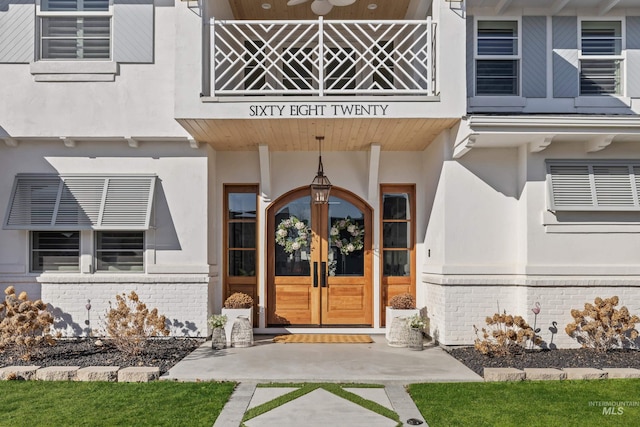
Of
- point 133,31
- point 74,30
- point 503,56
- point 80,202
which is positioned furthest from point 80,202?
point 503,56

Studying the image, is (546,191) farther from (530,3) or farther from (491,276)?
(530,3)

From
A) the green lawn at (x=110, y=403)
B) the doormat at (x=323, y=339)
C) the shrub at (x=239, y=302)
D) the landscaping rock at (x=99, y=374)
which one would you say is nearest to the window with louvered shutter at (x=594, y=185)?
the doormat at (x=323, y=339)

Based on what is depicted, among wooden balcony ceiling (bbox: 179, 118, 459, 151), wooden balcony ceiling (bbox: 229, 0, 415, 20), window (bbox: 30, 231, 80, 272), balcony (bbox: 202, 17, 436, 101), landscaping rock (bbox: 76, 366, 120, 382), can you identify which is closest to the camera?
landscaping rock (bbox: 76, 366, 120, 382)

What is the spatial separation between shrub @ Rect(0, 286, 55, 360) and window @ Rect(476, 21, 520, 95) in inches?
301

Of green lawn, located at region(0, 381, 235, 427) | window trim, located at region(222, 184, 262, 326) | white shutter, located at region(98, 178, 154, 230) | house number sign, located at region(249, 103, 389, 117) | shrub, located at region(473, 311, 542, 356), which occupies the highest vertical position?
house number sign, located at region(249, 103, 389, 117)

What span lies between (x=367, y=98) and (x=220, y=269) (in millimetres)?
4179

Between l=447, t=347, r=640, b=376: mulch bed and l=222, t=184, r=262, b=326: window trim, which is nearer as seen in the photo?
l=447, t=347, r=640, b=376: mulch bed

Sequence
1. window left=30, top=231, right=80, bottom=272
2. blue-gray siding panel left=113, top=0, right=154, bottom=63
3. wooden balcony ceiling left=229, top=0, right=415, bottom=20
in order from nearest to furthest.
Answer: blue-gray siding panel left=113, top=0, right=154, bottom=63 < window left=30, top=231, right=80, bottom=272 < wooden balcony ceiling left=229, top=0, right=415, bottom=20

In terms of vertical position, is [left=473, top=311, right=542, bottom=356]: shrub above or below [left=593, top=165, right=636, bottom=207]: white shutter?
below

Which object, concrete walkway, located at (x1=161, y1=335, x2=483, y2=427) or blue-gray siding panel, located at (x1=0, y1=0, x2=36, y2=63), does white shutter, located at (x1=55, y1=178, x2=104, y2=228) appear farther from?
concrete walkway, located at (x1=161, y1=335, x2=483, y2=427)

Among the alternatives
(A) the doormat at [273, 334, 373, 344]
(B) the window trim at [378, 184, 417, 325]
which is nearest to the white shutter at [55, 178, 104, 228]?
(A) the doormat at [273, 334, 373, 344]

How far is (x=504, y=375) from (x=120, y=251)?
631 cm

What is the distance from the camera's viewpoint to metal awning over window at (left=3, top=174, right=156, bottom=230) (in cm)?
870

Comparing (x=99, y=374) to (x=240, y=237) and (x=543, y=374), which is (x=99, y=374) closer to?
(x=240, y=237)
